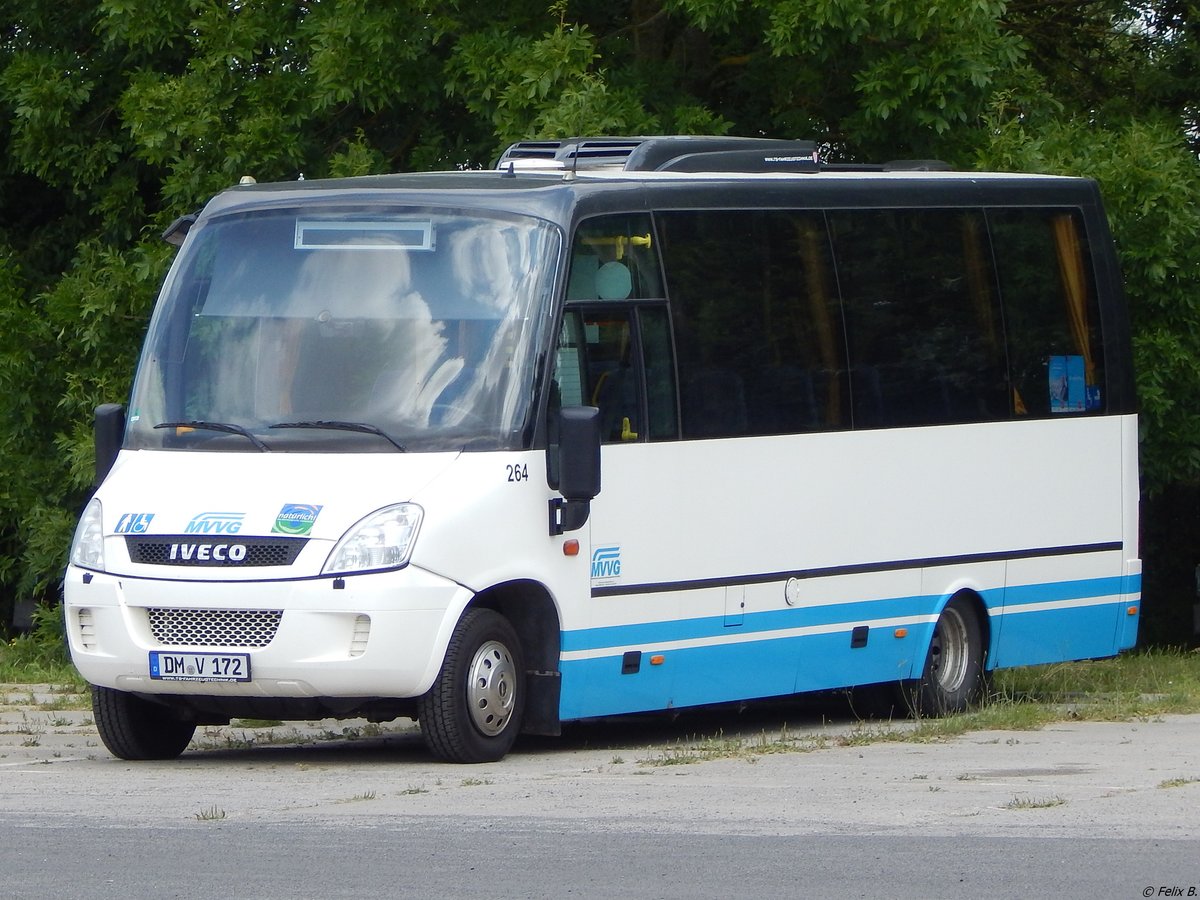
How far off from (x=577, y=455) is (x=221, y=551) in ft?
5.57

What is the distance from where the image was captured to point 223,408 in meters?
11.9

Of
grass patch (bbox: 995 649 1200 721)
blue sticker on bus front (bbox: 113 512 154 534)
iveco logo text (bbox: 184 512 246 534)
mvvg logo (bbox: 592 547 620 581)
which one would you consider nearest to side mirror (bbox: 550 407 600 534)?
mvvg logo (bbox: 592 547 620 581)

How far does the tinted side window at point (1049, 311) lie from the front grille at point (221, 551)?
215 inches

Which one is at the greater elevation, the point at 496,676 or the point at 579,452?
the point at 579,452

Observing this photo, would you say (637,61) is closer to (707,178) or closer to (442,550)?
(707,178)

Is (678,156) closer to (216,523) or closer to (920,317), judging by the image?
(920,317)

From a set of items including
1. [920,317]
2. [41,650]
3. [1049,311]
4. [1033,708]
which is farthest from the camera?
[41,650]

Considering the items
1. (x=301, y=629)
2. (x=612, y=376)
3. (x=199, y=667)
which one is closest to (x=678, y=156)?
(x=612, y=376)

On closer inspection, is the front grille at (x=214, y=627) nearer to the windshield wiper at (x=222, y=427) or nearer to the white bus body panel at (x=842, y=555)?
the windshield wiper at (x=222, y=427)

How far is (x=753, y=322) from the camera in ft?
43.3

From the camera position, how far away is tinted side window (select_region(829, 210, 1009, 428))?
13922mm

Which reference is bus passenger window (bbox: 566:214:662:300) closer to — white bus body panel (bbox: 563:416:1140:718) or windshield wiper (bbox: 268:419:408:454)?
white bus body panel (bbox: 563:416:1140:718)

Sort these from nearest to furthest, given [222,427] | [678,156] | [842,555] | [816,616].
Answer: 1. [222,427]
2. [816,616]
3. [842,555]
4. [678,156]

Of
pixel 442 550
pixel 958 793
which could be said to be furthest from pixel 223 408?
pixel 958 793
